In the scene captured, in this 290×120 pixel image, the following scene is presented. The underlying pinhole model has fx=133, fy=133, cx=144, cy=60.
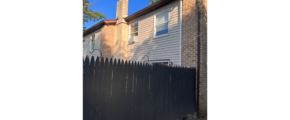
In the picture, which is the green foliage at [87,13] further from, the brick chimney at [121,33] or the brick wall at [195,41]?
the brick wall at [195,41]

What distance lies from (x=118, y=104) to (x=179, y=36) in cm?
543

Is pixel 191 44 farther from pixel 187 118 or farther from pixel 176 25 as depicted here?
pixel 187 118

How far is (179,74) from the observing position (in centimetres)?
481

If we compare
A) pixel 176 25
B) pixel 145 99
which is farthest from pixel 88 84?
pixel 176 25

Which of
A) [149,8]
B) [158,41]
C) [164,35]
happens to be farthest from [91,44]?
[164,35]

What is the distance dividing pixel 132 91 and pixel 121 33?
27.1ft

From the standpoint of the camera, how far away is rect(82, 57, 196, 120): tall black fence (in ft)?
7.80

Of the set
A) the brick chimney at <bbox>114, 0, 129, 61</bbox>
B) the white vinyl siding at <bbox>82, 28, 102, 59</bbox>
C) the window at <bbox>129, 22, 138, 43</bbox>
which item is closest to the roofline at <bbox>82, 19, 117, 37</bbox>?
the white vinyl siding at <bbox>82, 28, 102, 59</bbox>

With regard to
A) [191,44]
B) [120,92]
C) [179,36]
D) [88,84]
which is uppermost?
[179,36]

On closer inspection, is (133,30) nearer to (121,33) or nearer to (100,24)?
(121,33)

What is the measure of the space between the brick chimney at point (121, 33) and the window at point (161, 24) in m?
3.15

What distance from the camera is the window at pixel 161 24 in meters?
8.18

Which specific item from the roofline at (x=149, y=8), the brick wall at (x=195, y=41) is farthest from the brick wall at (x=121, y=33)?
the brick wall at (x=195, y=41)
